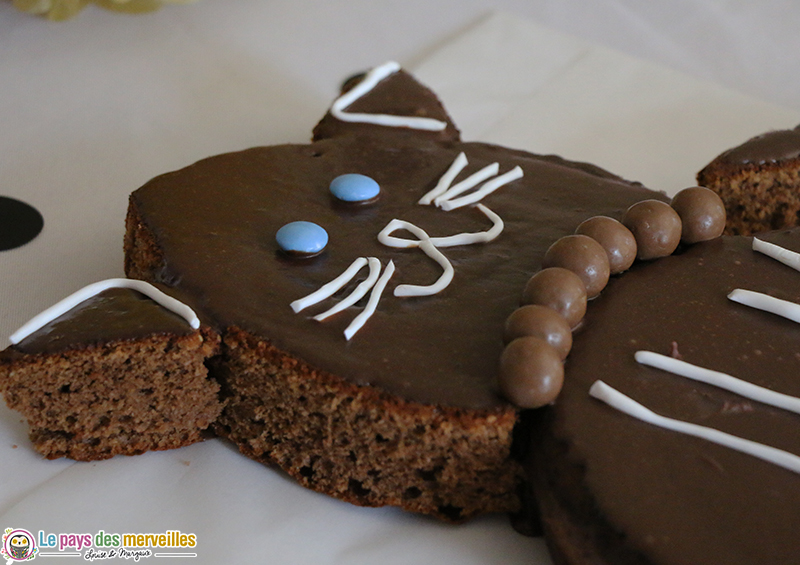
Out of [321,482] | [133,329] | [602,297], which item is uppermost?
[602,297]

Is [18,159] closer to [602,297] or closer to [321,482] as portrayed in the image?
[321,482]

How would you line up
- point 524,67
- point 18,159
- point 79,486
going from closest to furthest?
point 79,486
point 18,159
point 524,67

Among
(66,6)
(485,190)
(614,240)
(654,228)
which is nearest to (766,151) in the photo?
(654,228)

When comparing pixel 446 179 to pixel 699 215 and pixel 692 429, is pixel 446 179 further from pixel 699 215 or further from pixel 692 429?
pixel 692 429

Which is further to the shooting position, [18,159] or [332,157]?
[18,159]

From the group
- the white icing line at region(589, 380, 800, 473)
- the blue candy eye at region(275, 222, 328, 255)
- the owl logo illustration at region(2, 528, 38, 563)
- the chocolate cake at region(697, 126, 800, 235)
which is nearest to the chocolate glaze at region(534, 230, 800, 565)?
the white icing line at region(589, 380, 800, 473)

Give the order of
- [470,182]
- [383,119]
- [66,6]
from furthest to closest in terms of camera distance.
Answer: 1. [66,6]
2. [383,119]
3. [470,182]

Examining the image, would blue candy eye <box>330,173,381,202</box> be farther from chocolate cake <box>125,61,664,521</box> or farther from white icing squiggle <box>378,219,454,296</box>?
white icing squiggle <box>378,219,454,296</box>

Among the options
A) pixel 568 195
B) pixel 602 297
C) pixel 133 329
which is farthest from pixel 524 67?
pixel 133 329
